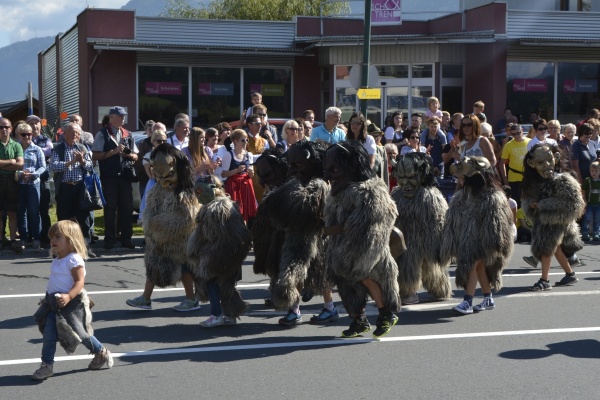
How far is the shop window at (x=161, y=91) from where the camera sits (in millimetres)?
26266

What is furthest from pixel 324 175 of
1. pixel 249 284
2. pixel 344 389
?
pixel 249 284

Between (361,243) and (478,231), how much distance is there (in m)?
1.86

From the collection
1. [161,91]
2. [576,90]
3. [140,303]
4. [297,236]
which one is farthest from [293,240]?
[576,90]

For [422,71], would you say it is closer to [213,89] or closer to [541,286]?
[213,89]

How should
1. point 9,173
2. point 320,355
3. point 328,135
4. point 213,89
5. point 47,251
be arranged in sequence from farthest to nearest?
point 213,89 → point 47,251 → point 9,173 → point 328,135 → point 320,355

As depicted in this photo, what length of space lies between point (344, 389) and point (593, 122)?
10496 millimetres

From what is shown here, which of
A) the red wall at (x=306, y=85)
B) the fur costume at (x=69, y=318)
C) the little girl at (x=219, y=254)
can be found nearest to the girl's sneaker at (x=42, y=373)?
the fur costume at (x=69, y=318)

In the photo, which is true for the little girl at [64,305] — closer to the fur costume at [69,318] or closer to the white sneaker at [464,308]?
the fur costume at [69,318]

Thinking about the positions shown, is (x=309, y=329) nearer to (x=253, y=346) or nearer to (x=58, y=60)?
(x=253, y=346)

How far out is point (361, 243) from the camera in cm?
745

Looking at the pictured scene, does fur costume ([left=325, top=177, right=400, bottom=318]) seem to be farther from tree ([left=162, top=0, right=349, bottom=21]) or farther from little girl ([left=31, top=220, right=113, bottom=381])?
tree ([left=162, top=0, right=349, bottom=21])

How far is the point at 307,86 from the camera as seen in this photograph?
2792 centimetres

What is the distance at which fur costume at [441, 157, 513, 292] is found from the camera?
880 cm

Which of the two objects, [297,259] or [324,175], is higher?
[324,175]
